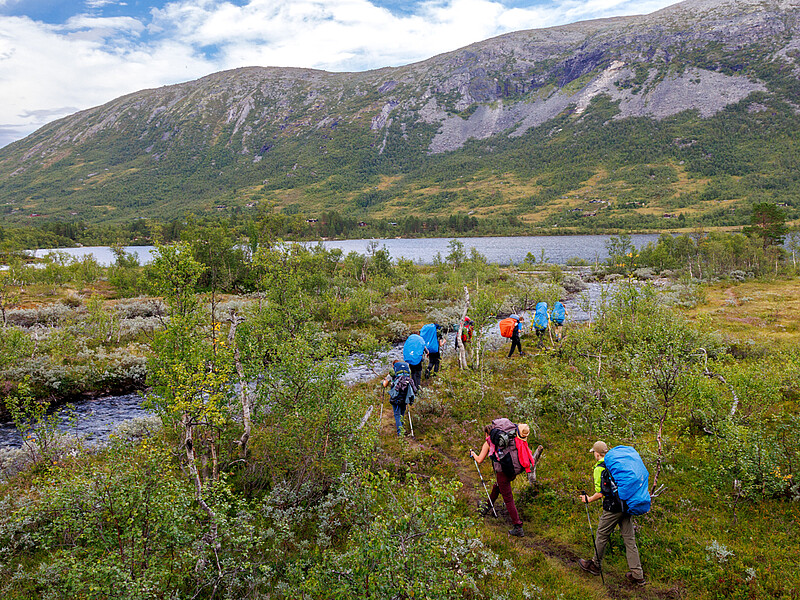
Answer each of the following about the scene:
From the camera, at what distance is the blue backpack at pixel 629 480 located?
22.4 ft

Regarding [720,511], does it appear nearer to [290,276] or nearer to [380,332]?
[290,276]

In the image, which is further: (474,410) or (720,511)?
(474,410)

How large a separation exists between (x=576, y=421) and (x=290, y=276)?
11437 mm

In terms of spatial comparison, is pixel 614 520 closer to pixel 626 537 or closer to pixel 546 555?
pixel 626 537

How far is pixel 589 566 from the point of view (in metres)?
7.58

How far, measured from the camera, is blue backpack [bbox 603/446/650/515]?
22.4 ft

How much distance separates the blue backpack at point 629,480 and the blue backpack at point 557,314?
16021mm

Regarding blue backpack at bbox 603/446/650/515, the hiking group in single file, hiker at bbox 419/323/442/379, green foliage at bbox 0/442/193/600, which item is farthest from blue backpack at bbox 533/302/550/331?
green foliage at bbox 0/442/193/600

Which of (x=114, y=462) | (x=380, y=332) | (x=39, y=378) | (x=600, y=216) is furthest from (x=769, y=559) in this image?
(x=600, y=216)

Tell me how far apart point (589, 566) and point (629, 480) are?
2.22 metres

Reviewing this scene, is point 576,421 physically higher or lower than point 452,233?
lower

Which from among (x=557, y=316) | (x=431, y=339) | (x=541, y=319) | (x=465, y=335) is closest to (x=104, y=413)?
(x=431, y=339)

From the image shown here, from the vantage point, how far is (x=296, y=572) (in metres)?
6.32

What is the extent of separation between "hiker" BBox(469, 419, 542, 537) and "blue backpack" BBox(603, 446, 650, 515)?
1.76 metres
